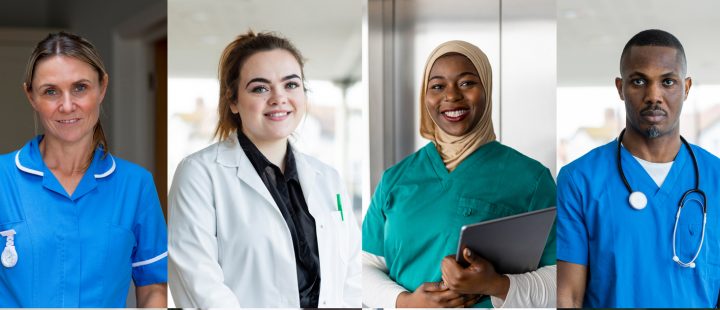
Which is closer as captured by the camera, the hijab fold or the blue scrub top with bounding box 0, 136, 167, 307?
the blue scrub top with bounding box 0, 136, 167, 307

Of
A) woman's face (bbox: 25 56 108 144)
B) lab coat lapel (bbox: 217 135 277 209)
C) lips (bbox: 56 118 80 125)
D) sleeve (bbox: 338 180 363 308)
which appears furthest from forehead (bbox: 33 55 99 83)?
sleeve (bbox: 338 180 363 308)

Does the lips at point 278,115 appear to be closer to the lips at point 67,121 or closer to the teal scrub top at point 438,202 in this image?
the teal scrub top at point 438,202

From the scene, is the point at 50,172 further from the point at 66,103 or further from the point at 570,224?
the point at 570,224

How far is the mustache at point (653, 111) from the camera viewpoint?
2.65 m

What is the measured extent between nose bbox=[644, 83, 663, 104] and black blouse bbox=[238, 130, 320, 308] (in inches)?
44.7

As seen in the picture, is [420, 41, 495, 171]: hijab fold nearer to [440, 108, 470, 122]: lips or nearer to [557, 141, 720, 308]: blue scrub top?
[440, 108, 470, 122]: lips

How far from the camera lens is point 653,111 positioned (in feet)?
8.70

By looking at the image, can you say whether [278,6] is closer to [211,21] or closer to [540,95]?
[211,21]

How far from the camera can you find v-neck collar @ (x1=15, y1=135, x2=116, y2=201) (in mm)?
2529

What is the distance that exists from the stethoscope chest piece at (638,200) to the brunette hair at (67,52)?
66.3 inches

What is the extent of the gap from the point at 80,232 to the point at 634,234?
5.63 ft

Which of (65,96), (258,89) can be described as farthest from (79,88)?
(258,89)

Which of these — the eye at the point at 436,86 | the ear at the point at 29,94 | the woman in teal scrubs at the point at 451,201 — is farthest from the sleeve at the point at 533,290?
the ear at the point at 29,94

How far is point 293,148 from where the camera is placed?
2621 millimetres
